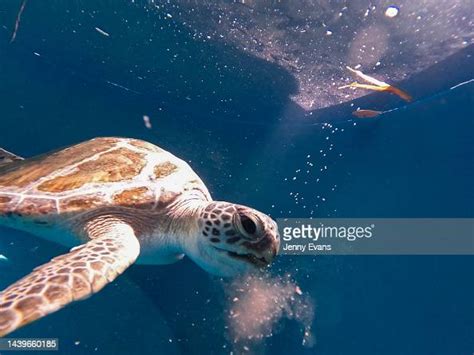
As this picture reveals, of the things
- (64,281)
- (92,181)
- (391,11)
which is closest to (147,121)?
(92,181)

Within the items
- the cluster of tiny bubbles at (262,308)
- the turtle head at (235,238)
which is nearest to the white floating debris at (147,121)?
the cluster of tiny bubbles at (262,308)

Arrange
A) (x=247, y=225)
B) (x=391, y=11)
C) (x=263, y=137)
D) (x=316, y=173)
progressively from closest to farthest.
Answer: (x=247, y=225), (x=391, y=11), (x=316, y=173), (x=263, y=137)

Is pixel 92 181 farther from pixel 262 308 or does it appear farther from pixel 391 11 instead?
pixel 391 11

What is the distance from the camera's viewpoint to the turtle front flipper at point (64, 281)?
60.5 inches

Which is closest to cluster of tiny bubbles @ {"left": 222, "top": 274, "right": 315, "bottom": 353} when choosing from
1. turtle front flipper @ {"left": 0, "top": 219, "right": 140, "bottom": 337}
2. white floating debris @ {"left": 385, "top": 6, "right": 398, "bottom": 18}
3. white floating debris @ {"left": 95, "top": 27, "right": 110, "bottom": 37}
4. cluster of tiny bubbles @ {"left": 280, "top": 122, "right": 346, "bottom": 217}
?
cluster of tiny bubbles @ {"left": 280, "top": 122, "right": 346, "bottom": 217}

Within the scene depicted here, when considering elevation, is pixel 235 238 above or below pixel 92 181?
below

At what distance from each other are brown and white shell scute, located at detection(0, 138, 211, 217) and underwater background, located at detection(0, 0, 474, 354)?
183 cm

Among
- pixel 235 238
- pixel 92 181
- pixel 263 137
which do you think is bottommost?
pixel 235 238

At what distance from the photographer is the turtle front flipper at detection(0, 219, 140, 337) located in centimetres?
154

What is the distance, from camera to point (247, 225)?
2283mm

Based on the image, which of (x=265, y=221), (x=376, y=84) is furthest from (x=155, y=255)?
(x=376, y=84)

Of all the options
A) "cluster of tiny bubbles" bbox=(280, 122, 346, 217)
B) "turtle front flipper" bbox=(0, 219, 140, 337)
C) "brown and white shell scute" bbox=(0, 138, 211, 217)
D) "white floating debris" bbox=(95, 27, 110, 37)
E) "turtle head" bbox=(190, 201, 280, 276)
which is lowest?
"turtle front flipper" bbox=(0, 219, 140, 337)

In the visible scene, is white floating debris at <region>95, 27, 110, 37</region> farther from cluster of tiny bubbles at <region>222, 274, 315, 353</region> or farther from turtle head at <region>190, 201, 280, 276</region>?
cluster of tiny bubbles at <region>222, 274, 315, 353</region>

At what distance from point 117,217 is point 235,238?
42.4 inches
